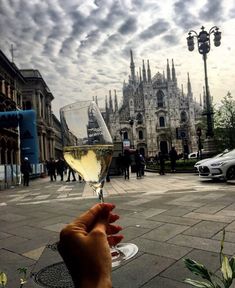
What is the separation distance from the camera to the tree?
1185 inches

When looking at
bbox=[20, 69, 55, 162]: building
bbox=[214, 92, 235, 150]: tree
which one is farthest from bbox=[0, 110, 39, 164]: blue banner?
bbox=[20, 69, 55, 162]: building

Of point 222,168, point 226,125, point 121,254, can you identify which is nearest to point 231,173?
point 222,168

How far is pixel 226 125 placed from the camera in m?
33.1

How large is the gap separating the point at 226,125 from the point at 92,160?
33.6 m

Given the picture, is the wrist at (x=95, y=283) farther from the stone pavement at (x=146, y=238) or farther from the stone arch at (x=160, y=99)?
the stone arch at (x=160, y=99)

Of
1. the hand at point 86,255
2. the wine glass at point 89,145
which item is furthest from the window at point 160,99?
the hand at point 86,255

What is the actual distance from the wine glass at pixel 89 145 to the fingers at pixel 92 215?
17.0 inches

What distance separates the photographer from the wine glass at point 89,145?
1.42 meters

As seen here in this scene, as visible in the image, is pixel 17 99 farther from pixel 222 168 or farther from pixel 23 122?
pixel 222 168

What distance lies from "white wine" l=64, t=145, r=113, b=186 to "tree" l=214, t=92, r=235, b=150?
29.6 meters

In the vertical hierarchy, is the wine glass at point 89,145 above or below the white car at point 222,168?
above

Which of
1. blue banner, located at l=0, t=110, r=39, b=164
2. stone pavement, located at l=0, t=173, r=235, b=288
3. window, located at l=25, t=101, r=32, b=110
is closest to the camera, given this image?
stone pavement, located at l=0, t=173, r=235, b=288

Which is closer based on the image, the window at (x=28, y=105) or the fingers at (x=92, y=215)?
the fingers at (x=92, y=215)

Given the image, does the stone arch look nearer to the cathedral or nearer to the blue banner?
the cathedral
